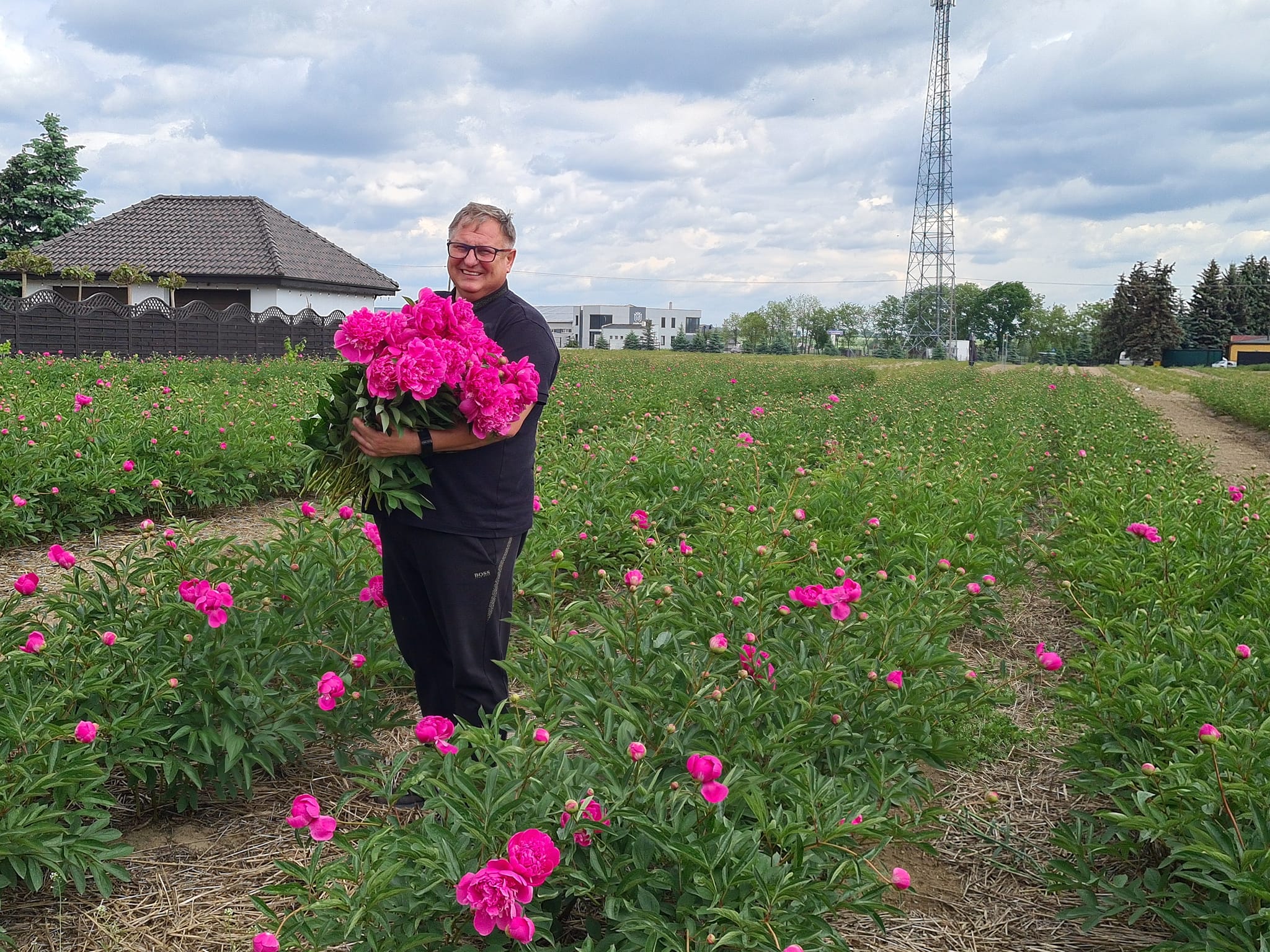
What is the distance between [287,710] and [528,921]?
5.27 ft

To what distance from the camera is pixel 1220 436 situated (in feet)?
54.2

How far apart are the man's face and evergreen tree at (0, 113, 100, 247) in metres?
39.0

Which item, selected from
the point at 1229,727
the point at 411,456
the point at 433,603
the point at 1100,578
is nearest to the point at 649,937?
the point at 433,603

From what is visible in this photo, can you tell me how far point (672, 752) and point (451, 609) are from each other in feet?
2.59

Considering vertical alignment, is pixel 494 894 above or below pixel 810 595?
below

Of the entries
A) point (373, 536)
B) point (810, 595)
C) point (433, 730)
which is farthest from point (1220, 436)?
point (433, 730)

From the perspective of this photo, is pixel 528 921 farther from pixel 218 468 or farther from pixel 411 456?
pixel 218 468

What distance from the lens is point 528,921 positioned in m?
1.63

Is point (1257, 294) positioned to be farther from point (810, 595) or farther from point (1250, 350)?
point (810, 595)

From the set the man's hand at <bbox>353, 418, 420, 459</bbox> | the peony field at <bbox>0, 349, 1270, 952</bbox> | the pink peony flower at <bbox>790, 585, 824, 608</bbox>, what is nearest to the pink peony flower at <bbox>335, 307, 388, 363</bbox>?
the man's hand at <bbox>353, 418, 420, 459</bbox>

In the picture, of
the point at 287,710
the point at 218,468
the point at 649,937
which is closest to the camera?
the point at 649,937

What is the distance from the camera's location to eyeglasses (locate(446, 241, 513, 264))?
2758mm

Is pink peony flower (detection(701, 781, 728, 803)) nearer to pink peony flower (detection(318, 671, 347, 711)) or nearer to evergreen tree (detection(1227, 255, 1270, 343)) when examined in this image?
pink peony flower (detection(318, 671, 347, 711))

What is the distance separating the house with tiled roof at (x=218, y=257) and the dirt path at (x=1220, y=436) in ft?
80.8
